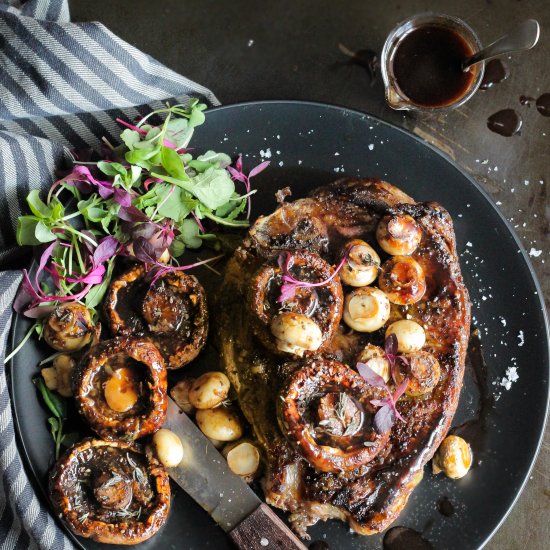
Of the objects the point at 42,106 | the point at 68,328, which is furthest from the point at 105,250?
the point at 42,106

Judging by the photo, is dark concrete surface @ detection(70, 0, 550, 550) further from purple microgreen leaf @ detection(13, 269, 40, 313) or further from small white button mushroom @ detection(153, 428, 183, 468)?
small white button mushroom @ detection(153, 428, 183, 468)

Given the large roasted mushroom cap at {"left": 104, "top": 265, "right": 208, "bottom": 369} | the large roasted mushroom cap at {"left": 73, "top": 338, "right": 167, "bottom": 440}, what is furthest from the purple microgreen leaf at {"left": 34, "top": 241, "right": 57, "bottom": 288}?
the large roasted mushroom cap at {"left": 73, "top": 338, "right": 167, "bottom": 440}

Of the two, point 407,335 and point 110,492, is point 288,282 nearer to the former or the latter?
point 407,335

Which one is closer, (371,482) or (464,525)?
(371,482)

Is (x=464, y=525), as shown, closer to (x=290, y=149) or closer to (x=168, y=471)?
(x=168, y=471)

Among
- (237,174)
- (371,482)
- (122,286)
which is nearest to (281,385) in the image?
(371,482)

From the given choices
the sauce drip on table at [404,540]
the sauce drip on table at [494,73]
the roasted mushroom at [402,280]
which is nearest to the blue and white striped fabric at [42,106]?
the roasted mushroom at [402,280]

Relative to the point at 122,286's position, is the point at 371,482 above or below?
below
